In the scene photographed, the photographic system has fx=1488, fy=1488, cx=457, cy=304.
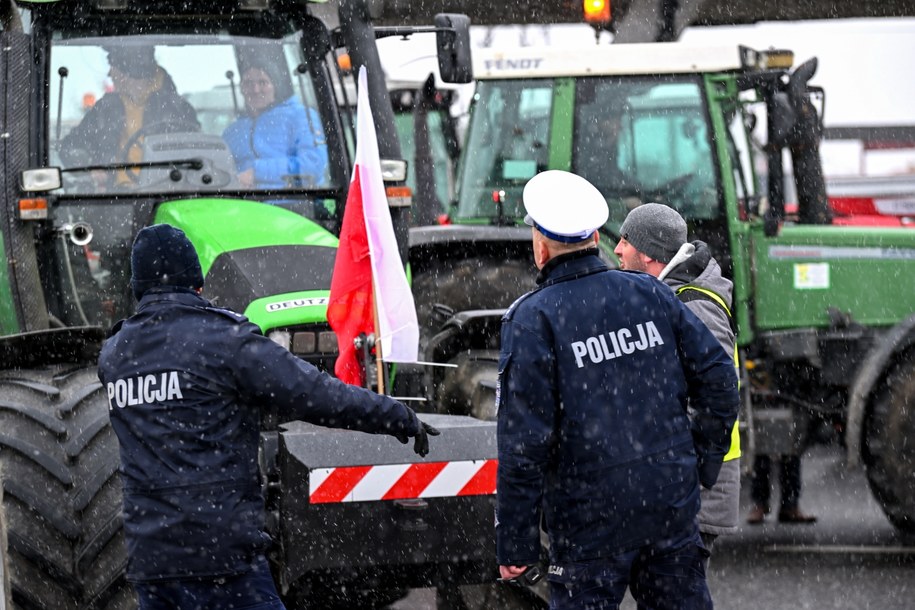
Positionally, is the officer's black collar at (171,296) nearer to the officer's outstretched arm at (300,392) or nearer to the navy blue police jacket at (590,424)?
the officer's outstretched arm at (300,392)

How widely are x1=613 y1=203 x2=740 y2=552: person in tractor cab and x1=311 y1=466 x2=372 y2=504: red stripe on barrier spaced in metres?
1.19

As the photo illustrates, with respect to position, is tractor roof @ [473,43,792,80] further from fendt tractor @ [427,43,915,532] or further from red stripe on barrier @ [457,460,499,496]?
red stripe on barrier @ [457,460,499,496]

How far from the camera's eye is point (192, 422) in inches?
162

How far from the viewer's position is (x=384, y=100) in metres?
6.41

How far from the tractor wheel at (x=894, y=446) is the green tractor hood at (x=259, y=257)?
4.00 m

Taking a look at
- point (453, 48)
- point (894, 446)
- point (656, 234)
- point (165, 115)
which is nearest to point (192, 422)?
point (656, 234)

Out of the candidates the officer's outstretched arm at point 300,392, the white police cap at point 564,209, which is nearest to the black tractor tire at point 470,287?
the officer's outstretched arm at point 300,392

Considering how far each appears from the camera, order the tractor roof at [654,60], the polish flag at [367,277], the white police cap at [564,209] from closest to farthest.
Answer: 1. the white police cap at [564,209]
2. the polish flag at [367,277]
3. the tractor roof at [654,60]

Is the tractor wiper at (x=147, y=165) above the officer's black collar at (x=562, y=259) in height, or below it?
above

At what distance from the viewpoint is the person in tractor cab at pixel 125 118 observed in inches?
242

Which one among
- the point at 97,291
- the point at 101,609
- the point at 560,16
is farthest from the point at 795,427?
the point at 560,16

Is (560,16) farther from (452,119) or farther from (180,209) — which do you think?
(180,209)

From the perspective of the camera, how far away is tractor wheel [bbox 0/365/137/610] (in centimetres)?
498

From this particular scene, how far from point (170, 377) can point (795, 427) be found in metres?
5.79
